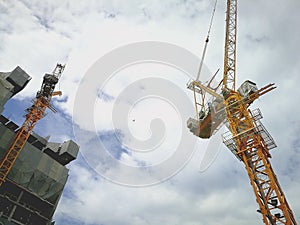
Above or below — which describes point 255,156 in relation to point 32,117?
below

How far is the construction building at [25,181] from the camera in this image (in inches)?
1825

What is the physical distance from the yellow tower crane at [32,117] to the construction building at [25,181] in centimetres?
127

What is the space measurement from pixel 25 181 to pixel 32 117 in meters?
14.2

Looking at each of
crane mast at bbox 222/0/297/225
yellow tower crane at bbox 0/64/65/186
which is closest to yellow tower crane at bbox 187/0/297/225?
crane mast at bbox 222/0/297/225

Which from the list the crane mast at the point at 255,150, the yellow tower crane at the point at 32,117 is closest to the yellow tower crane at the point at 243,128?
the crane mast at the point at 255,150

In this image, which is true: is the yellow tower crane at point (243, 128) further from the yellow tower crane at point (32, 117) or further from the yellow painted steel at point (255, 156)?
the yellow tower crane at point (32, 117)

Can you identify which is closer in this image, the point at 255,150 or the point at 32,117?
the point at 255,150

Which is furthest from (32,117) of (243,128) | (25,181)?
(243,128)

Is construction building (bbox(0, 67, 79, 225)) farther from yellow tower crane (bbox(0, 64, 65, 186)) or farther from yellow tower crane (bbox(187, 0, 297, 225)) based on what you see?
yellow tower crane (bbox(187, 0, 297, 225))

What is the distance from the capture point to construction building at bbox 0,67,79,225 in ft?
152

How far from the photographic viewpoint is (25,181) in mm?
48812

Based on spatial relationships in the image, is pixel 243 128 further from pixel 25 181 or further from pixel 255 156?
pixel 25 181

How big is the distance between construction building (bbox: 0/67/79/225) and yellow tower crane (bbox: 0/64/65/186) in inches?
50.0

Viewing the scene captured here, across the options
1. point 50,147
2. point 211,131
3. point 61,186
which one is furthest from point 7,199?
point 211,131
